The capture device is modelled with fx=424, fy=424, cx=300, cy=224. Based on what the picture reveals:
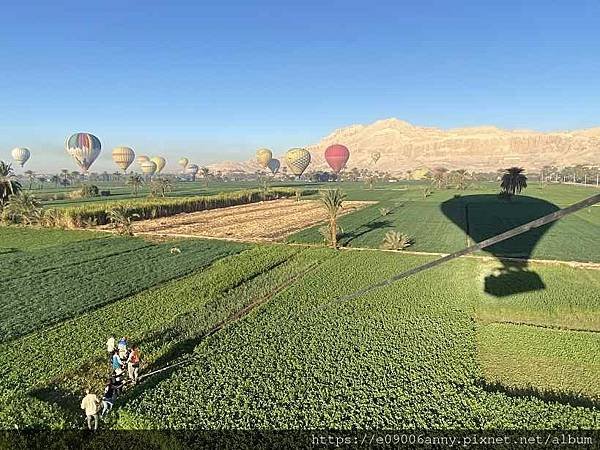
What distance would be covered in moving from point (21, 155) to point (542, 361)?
187m

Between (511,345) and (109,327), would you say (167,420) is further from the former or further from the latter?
(511,345)

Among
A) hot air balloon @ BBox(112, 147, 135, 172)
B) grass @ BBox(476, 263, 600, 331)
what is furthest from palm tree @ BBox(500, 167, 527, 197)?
hot air balloon @ BBox(112, 147, 135, 172)

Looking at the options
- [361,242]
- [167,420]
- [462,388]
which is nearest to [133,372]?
[167,420]

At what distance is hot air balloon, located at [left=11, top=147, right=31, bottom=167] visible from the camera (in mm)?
159625

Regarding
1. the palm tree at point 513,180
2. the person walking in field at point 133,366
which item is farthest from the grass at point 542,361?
the palm tree at point 513,180

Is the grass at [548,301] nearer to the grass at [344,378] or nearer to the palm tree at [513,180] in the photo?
the grass at [344,378]

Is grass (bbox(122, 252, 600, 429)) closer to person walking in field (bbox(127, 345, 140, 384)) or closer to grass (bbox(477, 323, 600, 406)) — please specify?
grass (bbox(477, 323, 600, 406))

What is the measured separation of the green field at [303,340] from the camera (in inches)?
436

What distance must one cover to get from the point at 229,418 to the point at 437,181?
436 ft

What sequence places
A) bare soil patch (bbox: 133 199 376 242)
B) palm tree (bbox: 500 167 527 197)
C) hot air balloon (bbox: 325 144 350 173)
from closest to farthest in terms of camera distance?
bare soil patch (bbox: 133 199 376 242) → palm tree (bbox: 500 167 527 197) → hot air balloon (bbox: 325 144 350 173)

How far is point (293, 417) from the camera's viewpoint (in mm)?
10750

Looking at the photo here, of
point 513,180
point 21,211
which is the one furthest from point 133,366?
point 513,180

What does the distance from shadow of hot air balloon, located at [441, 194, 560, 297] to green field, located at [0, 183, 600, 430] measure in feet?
0.91

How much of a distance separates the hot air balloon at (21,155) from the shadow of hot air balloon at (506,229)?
511ft
